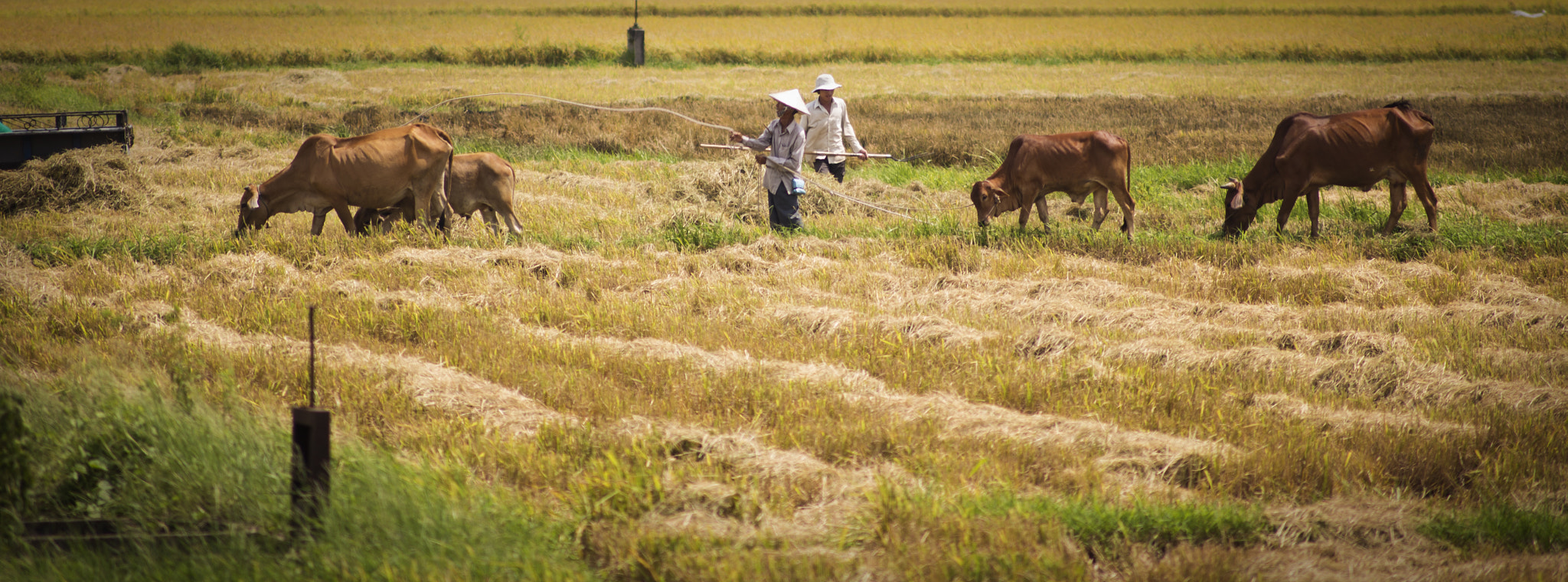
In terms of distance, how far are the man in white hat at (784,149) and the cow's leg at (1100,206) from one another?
3.36m

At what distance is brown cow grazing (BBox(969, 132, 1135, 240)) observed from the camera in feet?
33.6

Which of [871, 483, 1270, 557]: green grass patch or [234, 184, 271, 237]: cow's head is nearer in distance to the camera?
[871, 483, 1270, 557]: green grass patch

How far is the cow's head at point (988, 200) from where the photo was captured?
33.9 ft

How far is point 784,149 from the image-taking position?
33.3 feet

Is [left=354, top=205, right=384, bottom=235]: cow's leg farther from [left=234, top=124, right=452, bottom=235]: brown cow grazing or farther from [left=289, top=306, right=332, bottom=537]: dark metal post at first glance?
[left=289, top=306, right=332, bottom=537]: dark metal post

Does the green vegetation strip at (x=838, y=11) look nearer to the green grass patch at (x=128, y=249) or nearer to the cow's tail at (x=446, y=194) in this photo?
the green grass patch at (x=128, y=249)

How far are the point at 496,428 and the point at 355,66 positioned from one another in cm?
3469

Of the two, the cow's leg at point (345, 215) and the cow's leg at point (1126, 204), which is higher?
the cow's leg at point (1126, 204)

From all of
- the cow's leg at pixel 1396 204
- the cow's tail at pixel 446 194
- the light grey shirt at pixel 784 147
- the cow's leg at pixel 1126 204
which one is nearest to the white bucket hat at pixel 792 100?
the light grey shirt at pixel 784 147

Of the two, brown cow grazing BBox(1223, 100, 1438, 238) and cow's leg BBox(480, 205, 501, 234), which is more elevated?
brown cow grazing BBox(1223, 100, 1438, 238)

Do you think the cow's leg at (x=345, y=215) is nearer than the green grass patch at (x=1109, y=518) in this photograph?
No

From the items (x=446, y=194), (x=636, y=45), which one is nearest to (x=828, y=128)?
(x=446, y=194)

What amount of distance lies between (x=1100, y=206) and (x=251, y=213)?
351 inches

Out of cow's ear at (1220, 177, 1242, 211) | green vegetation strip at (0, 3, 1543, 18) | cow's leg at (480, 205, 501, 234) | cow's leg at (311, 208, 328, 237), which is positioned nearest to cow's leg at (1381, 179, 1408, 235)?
cow's ear at (1220, 177, 1242, 211)
